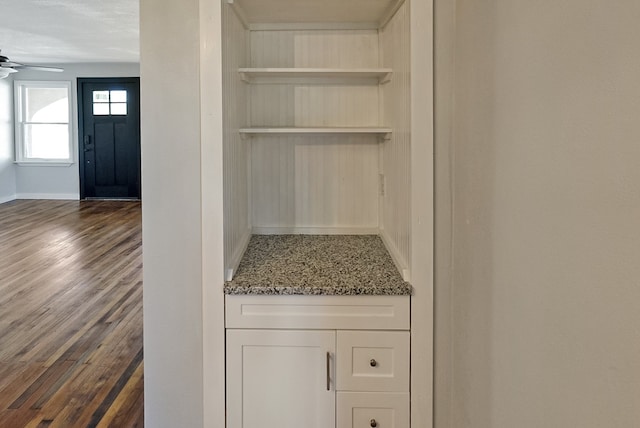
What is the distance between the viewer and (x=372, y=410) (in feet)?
5.90

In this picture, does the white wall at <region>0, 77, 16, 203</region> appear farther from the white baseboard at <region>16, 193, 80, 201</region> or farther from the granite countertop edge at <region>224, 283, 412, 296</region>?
the granite countertop edge at <region>224, 283, 412, 296</region>

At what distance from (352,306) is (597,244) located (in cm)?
105

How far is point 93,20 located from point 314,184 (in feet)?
14.4

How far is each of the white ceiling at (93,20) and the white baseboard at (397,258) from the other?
3.03 feet

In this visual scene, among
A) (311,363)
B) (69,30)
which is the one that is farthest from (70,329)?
(69,30)

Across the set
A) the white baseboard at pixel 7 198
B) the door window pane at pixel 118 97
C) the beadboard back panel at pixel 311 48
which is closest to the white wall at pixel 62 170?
the white baseboard at pixel 7 198

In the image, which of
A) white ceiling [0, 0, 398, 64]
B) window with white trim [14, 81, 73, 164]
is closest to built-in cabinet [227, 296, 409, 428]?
white ceiling [0, 0, 398, 64]

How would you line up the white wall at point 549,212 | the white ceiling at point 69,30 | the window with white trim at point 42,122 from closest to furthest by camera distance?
1. the white wall at point 549,212
2. the white ceiling at point 69,30
3. the window with white trim at point 42,122

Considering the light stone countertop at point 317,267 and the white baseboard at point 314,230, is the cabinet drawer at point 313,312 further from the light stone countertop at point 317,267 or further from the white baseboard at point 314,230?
the white baseboard at point 314,230

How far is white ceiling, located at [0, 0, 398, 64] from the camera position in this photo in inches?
84.2

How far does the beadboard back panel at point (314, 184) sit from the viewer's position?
2.51 metres

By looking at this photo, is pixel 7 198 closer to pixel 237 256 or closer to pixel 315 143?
pixel 315 143

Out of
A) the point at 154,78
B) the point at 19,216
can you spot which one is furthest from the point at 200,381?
the point at 19,216

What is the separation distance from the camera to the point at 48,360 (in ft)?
10.4
